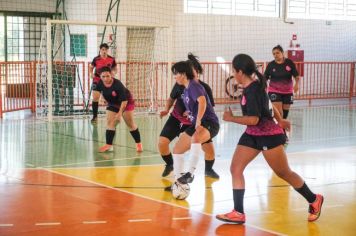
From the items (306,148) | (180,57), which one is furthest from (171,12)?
(306,148)

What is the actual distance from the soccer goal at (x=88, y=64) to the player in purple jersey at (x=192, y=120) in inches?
344

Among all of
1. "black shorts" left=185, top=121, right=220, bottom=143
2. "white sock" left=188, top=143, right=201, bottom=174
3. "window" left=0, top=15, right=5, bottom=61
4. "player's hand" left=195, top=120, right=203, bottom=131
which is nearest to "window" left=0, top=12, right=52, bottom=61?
"window" left=0, top=15, right=5, bottom=61

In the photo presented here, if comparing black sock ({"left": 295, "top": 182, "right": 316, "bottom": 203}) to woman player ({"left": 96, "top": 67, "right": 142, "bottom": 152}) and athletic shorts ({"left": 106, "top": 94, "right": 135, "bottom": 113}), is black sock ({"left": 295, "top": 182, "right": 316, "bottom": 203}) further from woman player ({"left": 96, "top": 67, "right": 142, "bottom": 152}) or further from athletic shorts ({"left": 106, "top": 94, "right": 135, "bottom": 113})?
athletic shorts ({"left": 106, "top": 94, "right": 135, "bottom": 113})

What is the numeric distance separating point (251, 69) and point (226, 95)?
18.1 metres

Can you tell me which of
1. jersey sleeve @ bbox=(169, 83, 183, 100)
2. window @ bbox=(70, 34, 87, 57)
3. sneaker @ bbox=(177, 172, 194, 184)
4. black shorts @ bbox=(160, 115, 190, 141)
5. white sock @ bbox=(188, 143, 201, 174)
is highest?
window @ bbox=(70, 34, 87, 57)

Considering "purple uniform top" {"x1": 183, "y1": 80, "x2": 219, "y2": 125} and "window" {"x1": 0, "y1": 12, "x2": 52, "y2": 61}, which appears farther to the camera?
"window" {"x1": 0, "y1": 12, "x2": 52, "y2": 61}

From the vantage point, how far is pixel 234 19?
25969mm

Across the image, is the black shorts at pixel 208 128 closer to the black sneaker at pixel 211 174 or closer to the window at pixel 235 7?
the black sneaker at pixel 211 174

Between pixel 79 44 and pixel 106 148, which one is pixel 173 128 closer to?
pixel 106 148

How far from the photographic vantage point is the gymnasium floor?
7.19 metres

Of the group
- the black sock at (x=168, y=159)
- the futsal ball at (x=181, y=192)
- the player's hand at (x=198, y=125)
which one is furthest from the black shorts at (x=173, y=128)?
the futsal ball at (x=181, y=192)

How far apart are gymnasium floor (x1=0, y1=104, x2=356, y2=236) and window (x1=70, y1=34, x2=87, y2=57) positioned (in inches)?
349

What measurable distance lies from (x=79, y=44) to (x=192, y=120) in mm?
15325

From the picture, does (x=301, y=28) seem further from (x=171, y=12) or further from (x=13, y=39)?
(x=13, y=39)
